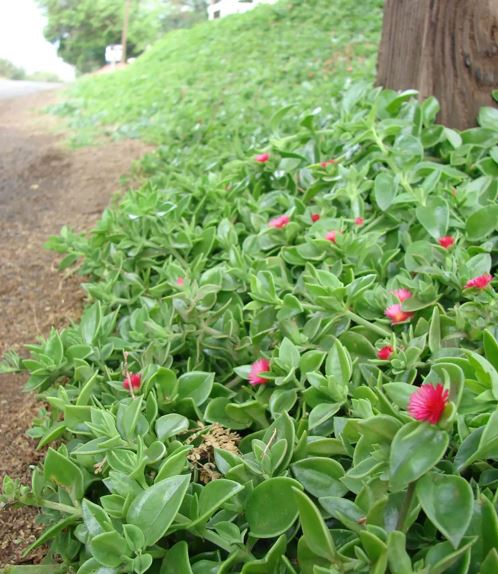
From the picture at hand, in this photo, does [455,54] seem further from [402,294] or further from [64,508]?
[64,508]

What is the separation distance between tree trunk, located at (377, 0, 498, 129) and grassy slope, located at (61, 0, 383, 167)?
3.45 feet

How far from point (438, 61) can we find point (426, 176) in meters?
0.57

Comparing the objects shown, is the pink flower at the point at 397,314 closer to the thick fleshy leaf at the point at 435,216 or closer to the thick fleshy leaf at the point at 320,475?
the thick fleshy leaf at the point at 435,216

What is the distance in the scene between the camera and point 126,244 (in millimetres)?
2121

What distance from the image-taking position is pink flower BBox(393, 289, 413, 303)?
1506 mm

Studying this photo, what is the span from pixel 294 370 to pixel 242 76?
4362 millimetres

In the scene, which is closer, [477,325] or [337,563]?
[337,563]

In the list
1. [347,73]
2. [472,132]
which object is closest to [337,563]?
[472,132]

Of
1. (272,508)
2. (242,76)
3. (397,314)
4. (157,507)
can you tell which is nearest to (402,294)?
(397,314)

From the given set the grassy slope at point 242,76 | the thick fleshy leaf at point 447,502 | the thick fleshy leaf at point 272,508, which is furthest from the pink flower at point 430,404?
the grassy slope at point 242,76

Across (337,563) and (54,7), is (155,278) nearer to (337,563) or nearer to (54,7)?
(337,563)

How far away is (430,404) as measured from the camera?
0.81 meters

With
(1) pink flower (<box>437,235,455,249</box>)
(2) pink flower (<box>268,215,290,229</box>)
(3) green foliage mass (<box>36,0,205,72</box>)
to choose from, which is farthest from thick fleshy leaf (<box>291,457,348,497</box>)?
(3) green foliage mass (<box>36,0,205,72</box>)

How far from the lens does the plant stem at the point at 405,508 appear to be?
91cm
